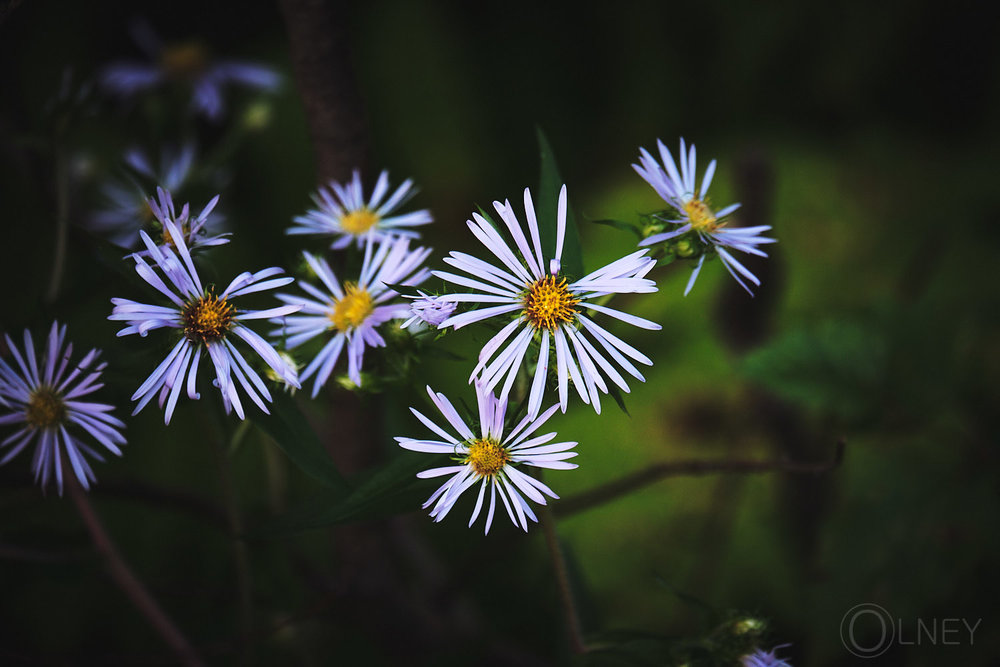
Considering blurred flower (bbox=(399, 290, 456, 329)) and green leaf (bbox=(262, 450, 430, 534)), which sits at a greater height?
blurred flower (bbox=(399, 290, 456, 329))

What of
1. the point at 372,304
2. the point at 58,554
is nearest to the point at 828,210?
the point at 372,304

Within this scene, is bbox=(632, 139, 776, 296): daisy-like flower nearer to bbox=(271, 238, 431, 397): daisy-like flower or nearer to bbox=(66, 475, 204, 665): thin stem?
bbox=(271, 238, 431, 397): daisy-like flower

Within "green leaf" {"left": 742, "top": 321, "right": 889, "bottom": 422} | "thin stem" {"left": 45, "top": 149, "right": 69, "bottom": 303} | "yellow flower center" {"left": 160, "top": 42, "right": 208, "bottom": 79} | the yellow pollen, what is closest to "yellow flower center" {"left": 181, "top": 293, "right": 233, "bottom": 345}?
"thin stem" {"left": 45, "top": 149, "right": 69, "bottom": 303}

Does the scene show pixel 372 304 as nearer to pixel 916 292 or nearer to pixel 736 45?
pixel 916 292

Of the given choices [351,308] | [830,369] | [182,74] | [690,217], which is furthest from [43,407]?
[830,369]

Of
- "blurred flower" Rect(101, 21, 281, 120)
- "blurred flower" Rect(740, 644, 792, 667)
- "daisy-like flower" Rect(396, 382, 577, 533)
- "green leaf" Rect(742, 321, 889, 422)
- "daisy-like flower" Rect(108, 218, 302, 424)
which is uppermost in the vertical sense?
"blurred flower" Rect(101, 21, 281, 120)

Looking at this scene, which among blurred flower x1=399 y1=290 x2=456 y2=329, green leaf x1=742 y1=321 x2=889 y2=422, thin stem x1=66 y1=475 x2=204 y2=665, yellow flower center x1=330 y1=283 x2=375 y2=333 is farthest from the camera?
green leaf x1=742 y1=321 x2=889 y2=422

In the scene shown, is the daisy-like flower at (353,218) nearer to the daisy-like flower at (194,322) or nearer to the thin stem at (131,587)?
the daisy-like flower at (194,322)

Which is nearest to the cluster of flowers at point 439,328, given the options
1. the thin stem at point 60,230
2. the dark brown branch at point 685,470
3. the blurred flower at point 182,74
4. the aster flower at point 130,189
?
the thin stem at point 60,230

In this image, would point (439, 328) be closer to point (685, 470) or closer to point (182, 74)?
point (685, 470)
